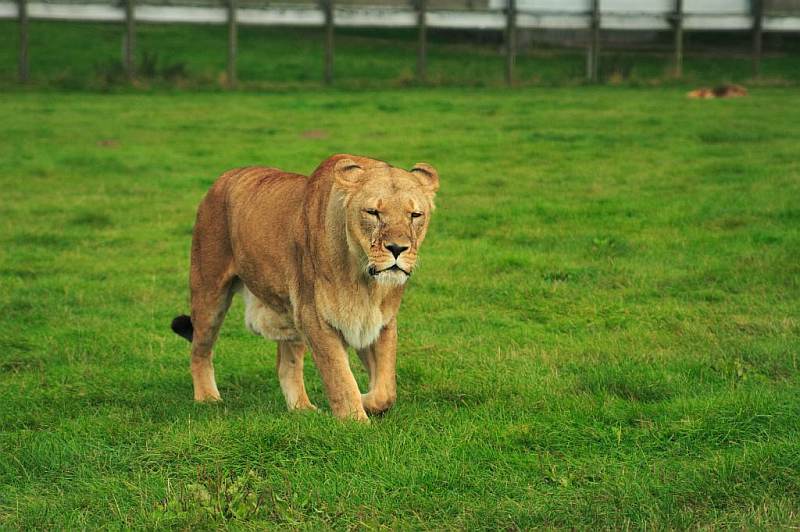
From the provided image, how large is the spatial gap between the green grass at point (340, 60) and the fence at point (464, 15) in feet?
1.95

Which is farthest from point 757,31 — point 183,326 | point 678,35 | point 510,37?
point 183,326

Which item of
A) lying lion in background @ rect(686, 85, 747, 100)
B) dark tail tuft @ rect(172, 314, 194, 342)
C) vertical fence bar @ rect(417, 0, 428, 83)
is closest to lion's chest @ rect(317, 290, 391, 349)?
dark tail tuft @ rect(172, 314, 194, 342)

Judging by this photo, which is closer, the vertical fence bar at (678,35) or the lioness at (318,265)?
the lioness at (318,265)

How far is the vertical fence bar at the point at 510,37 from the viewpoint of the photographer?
29.0m

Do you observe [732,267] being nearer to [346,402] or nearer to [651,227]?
[651,227]

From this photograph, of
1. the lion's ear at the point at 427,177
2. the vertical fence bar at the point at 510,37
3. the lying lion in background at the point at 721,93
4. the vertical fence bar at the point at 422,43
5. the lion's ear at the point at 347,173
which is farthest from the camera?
the vertical fence bar at the point at 422,43

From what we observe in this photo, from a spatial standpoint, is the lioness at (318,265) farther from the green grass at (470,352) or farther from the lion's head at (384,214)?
the green grass at (470,352)

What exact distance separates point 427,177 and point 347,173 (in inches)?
17.7

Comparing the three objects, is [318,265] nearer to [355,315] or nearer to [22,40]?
[355,315]

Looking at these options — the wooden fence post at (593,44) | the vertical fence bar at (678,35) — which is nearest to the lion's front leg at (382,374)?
the wooden fence post at (593,44)

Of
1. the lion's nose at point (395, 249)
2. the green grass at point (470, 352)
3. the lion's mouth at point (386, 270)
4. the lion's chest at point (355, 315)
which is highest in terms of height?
the lion's nose at point (395, 249)

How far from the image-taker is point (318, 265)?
Answer: 6.23 metres

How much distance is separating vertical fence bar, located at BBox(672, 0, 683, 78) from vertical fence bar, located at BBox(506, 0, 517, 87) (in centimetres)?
434

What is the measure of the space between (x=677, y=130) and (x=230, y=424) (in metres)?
14.0
